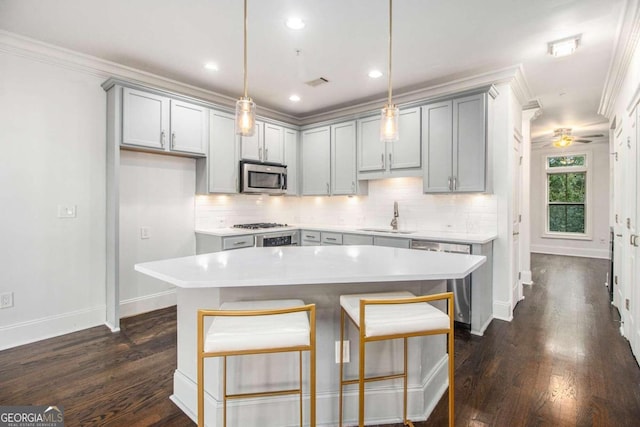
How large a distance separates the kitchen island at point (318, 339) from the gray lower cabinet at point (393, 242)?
1416 mm

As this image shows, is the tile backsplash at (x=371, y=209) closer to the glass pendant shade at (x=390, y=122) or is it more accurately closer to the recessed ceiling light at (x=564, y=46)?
the recessed ceiling light at (x=564, y=46)

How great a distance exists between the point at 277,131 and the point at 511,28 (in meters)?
2.98

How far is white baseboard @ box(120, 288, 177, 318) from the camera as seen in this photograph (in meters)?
3.55

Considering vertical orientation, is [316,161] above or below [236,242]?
above

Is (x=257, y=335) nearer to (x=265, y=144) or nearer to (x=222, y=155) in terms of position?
(x=222, y=155)

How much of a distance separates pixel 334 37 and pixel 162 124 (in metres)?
1.99

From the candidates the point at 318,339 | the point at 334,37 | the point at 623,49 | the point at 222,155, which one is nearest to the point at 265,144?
the point at 222,155

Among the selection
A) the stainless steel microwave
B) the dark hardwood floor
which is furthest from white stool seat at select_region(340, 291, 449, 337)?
the stainless steel microwave

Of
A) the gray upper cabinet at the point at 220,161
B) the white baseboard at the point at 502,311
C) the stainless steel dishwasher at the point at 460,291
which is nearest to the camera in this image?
the stainless steel dishwasher at the point at 460,291

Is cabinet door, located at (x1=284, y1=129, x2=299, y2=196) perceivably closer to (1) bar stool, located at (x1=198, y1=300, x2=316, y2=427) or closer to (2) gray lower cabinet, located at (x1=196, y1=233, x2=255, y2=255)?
(2) gray lower cabinet, located at (x1=196, y1=233, x2=255, y2=255)

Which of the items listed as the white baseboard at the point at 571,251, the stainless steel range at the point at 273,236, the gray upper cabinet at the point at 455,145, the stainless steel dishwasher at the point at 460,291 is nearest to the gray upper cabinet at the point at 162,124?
the stainless steel range at the point at 273,236

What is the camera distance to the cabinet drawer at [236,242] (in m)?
3.77

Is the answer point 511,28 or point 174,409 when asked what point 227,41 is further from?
point 174,409

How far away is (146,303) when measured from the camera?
12.2 ft
